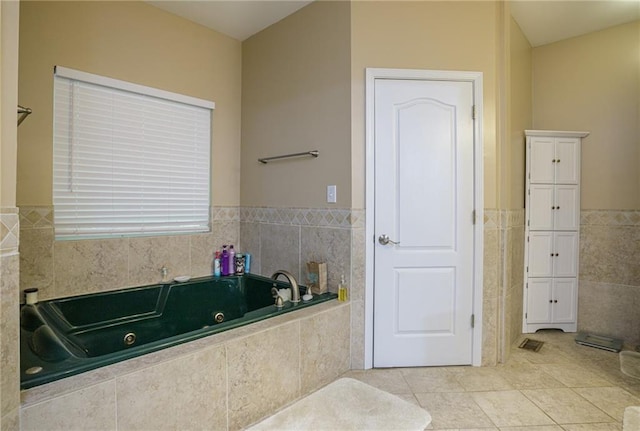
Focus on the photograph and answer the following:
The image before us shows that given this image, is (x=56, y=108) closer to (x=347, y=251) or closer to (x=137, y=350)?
(x=137, y=350)

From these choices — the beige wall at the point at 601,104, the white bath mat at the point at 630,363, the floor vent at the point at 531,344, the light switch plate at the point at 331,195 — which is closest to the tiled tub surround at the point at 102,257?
the light switch plate at the point at 331,195

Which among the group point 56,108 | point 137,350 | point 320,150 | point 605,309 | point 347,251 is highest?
point 56,108

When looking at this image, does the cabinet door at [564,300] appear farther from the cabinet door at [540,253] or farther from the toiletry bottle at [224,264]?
the toiletry bottle at [224,264]

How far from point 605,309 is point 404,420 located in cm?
242

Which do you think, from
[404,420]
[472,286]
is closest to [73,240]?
[404,420]

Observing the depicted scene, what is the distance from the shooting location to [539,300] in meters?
3.00

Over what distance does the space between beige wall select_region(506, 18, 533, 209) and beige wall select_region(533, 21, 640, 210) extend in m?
0.26

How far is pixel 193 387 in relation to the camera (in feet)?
4.80

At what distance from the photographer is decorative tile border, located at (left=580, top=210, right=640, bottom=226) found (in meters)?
2.79

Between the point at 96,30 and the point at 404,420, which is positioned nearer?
the point at 404,420

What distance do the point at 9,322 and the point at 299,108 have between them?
2132 millimetres

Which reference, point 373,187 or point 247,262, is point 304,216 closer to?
point 373,187

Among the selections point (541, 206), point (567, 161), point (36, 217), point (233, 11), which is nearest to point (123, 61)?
point (233, 11)

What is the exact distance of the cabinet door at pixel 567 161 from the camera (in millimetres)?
2951
